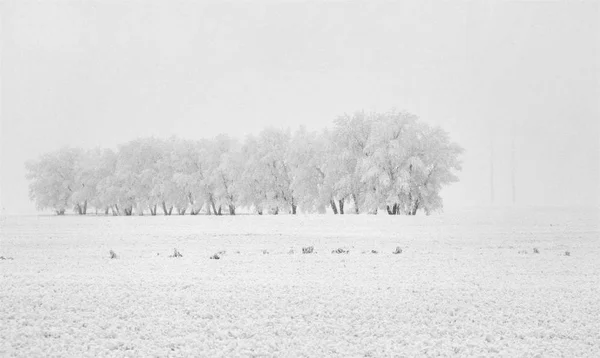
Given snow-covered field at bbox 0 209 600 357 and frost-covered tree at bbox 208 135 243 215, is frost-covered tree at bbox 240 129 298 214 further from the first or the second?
snow-covered field at bbox 0 209 600 357

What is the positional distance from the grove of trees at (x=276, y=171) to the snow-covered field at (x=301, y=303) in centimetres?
3325

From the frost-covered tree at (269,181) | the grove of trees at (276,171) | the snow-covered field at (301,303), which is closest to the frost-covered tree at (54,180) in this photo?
the grove of trees at (276,171)

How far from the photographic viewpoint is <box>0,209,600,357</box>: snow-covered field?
11.6 m

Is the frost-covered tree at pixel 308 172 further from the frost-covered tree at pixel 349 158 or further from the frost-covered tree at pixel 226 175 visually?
the frost-covered tree at pixel 226 175

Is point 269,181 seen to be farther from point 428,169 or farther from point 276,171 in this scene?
point 428,169

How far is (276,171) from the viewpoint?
76.3 metres

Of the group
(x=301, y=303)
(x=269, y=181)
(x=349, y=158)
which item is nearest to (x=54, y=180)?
(x=269, y=181)

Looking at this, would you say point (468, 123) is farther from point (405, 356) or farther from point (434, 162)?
point (405, 356)

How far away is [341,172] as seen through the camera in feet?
222

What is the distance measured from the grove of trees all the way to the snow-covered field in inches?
1309

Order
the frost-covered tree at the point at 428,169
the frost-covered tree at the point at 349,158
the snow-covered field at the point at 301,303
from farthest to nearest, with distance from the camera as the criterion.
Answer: the frost-covered tree at the point at 349,158 → the frost-covered tree at the point at 428,169 → the snow-covered field at the point at 301,303

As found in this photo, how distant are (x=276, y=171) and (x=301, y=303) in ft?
201

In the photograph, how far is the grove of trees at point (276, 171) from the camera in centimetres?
6475

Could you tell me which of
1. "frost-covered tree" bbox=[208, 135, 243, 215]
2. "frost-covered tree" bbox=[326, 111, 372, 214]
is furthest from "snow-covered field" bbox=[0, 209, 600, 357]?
"frost-covered tree" bbox=[208, 135, 243, 215]
